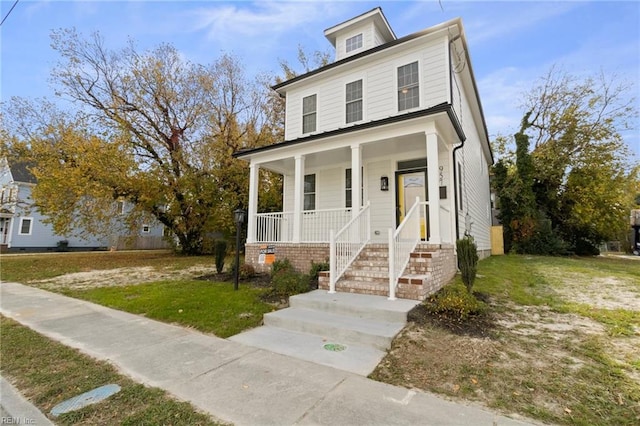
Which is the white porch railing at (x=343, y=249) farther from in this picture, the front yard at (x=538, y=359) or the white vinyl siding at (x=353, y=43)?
the white vinyl siding at (x=353, y=43)

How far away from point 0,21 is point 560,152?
2307 cm

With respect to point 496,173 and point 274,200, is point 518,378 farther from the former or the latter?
point 496,173

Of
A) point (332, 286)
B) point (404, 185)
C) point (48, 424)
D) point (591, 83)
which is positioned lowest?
point (48, 424)

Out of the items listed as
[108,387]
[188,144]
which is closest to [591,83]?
[188,144]

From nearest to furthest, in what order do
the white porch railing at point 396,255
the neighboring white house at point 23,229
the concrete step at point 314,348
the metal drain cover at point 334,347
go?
the concrete step at point 314,348 < the metal drain cover at point 334,347 < the white porch railing at point 396,255 < the neighboring white house at point 23,229

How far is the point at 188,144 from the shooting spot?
16266mm

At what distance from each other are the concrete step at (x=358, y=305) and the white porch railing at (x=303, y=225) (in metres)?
3.58

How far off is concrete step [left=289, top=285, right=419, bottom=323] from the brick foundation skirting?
2.41 meters

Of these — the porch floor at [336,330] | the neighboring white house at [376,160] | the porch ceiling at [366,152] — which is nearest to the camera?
the porch floor at [336,330]

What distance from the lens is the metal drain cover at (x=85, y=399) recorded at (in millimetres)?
2474

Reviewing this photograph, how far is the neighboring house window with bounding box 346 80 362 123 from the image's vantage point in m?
9.62

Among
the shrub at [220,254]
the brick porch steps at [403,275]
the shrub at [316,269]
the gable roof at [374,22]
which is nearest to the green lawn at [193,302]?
the shrub at [220,254]

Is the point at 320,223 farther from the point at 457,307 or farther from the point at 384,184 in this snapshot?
the point at 457,307

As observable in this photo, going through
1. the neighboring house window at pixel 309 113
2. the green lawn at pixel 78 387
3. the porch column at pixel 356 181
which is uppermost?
the neighboring house window at pixel 309 113
